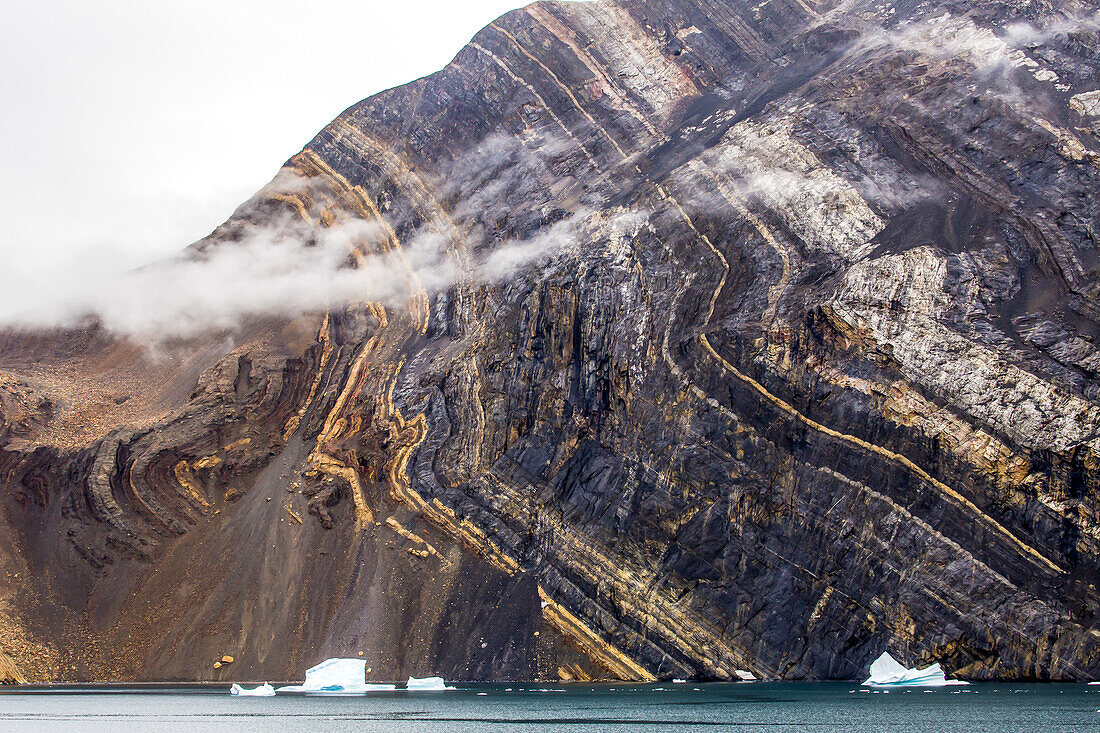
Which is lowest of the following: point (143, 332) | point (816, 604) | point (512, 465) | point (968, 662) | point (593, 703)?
point (968, 662)

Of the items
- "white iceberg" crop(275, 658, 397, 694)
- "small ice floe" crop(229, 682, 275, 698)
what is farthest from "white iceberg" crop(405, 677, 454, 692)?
"small ice floe" crop(229, 682, 275, 698)

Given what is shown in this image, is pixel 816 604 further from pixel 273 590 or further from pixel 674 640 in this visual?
pixel 273 590

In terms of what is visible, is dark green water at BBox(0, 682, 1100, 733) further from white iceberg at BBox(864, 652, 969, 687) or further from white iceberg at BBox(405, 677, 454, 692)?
white iceberg at BBox(405, 677, 454, 692)

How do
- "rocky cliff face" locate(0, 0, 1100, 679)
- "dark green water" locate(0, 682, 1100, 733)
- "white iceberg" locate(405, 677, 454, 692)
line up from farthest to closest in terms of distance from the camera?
1. "white iceberg" locate(405, 677, 454, 692)
2. "rocky cliff face" locate(0, 0, 1100, 679)
3. "dark green water" locate(0, 682, 1100, 733)

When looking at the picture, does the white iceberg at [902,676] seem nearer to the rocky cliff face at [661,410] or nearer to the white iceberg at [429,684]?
the rocky cliff face at [661,410]

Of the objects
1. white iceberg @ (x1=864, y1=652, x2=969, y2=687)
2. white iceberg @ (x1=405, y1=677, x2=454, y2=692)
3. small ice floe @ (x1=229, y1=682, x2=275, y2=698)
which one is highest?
small ice floe @ (x1=229, y1=682, x2=275, y2=698)

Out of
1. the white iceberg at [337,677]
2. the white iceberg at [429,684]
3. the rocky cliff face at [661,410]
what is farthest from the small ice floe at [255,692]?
the white iceberg at [429,684]

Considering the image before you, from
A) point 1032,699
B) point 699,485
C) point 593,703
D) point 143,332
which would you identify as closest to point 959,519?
point 1032,699

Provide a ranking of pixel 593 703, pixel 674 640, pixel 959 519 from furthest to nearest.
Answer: pixel 674 640 → pixel 959 519 → pixel 593 703
